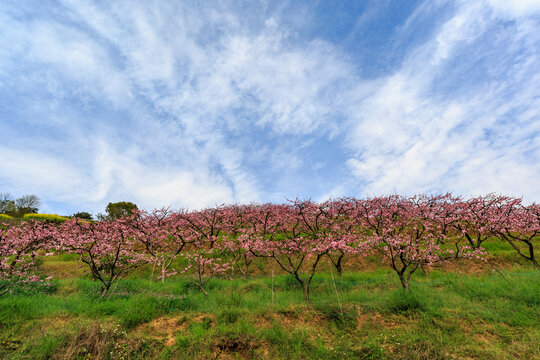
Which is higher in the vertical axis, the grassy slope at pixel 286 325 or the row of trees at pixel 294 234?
the row of trees at pixel 294 234

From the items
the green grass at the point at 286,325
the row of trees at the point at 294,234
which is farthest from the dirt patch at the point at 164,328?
the row of trees at the point at 294,234

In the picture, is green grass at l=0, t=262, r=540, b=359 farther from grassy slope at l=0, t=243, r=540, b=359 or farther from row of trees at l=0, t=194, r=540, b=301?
row of trees at l=0, t=194, r=540, b=301

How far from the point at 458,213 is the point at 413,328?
41.5 ft

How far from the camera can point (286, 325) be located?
757 centimetres

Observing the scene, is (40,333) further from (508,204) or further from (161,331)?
(508,204)

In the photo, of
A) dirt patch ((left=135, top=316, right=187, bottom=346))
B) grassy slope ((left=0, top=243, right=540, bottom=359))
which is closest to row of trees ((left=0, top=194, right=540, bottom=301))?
grassy slope ((left=0, top=243, right=540, bottom=359))

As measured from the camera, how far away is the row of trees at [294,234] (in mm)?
11922

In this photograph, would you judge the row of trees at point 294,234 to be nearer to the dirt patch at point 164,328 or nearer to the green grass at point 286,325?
the green grass at point 286,325

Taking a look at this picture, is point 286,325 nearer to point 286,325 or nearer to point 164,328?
point 286,325

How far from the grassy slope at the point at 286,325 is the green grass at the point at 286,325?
0.09 ft

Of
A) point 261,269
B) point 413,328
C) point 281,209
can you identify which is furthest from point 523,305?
point 281,209

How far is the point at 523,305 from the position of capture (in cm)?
813

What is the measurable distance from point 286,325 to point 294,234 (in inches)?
275

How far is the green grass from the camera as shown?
6113mm
